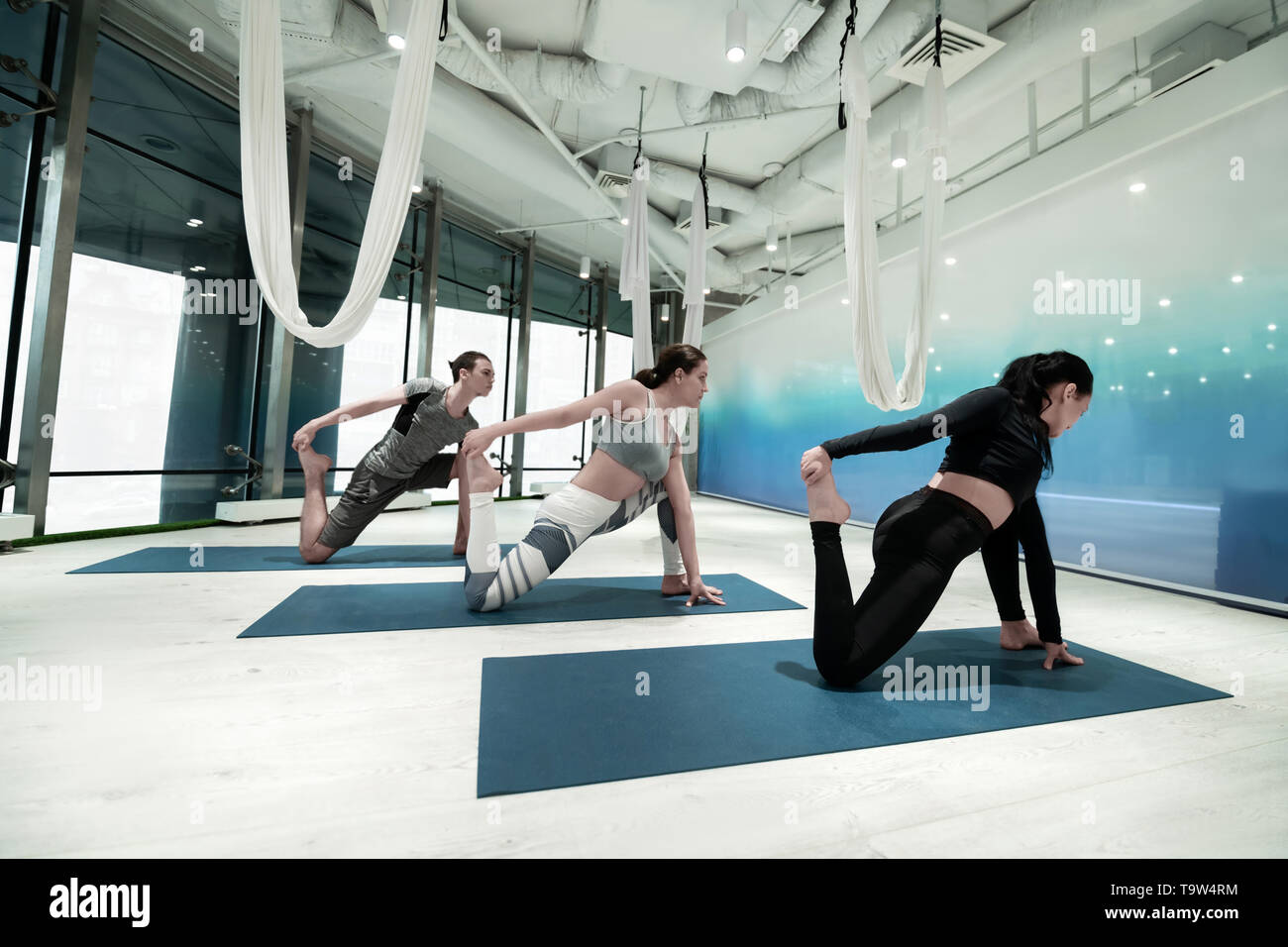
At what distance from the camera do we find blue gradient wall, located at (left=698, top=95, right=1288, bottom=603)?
3.18m

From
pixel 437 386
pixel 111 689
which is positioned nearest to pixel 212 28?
pixel 437 386

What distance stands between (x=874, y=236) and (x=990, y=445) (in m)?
2.31

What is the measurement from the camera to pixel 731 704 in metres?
1.60

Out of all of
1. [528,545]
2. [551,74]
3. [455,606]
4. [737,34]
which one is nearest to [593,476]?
[528,545]

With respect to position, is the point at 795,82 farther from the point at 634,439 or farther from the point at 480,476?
the point at 480,476

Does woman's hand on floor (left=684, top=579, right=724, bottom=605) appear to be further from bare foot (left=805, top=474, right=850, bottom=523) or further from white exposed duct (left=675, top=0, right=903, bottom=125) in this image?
white exposed duct (left=675, top=0, right=903, bottom=125)

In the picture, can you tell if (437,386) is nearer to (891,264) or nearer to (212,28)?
(212,28)

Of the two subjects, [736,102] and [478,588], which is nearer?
[478,588]

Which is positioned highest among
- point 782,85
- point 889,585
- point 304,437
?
point 782,85

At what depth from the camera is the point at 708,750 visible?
1.32 m

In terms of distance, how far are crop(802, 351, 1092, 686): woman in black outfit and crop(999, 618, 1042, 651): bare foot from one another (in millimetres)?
164

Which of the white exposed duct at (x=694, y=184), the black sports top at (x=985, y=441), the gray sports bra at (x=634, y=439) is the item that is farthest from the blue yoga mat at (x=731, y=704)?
the white exposed duct at (x=694, y=184)

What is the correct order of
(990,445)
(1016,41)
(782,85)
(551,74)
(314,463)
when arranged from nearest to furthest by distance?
(990,445) < (314,463) < (1016,41) < (782,85) < (551,74)

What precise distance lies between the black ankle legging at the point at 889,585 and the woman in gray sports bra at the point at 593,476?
3.28 ft
